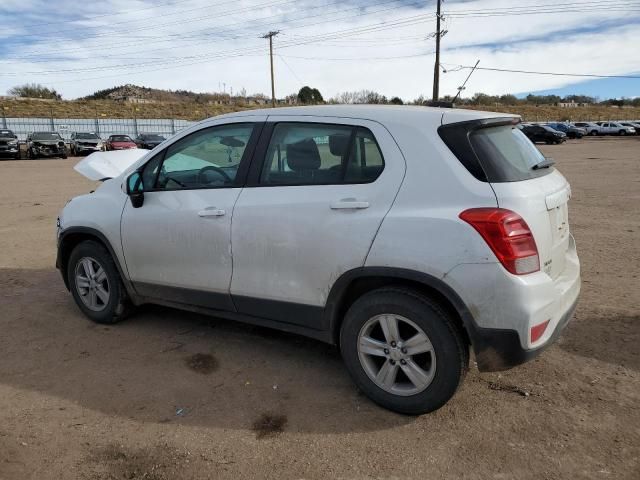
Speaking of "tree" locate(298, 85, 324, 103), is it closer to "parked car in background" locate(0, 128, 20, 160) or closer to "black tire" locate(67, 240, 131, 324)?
"parked car in background" locate(0, 128, 20, 160)

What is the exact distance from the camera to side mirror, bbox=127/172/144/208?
4051mm

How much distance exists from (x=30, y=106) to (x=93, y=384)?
226ft

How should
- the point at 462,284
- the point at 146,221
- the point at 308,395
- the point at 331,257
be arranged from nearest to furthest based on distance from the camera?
the point at 462,284 < the point at 331,257 < the point at 308,395 < the point at 146,221

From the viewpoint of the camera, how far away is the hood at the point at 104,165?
4988mm

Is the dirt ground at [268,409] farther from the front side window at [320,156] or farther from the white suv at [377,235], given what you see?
the front side window at [320,156]

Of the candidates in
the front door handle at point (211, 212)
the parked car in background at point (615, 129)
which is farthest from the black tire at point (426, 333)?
the parked car in background at point (615, 129)

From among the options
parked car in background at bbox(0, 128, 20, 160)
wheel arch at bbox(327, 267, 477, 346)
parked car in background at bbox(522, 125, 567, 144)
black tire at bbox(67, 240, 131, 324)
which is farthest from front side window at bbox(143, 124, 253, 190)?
parked car in background at bbox(522, 125, 567, 144)

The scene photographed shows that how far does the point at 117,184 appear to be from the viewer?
4.35 m

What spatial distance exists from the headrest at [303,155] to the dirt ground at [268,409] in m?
1.44

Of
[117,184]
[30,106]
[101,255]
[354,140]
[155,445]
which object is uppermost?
[30,106]

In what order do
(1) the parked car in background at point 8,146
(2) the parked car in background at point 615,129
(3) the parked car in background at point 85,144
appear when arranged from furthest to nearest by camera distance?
(2) the parked car in background at point 615,129 → (3) the parked car in background at point 85,144 → (1) the parked car in background at point 8,146

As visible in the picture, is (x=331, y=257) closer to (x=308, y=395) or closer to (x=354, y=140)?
(x=354, y=140)

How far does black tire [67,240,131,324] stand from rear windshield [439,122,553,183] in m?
2.98

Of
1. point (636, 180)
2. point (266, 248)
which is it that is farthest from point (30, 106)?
point (266, 248)
